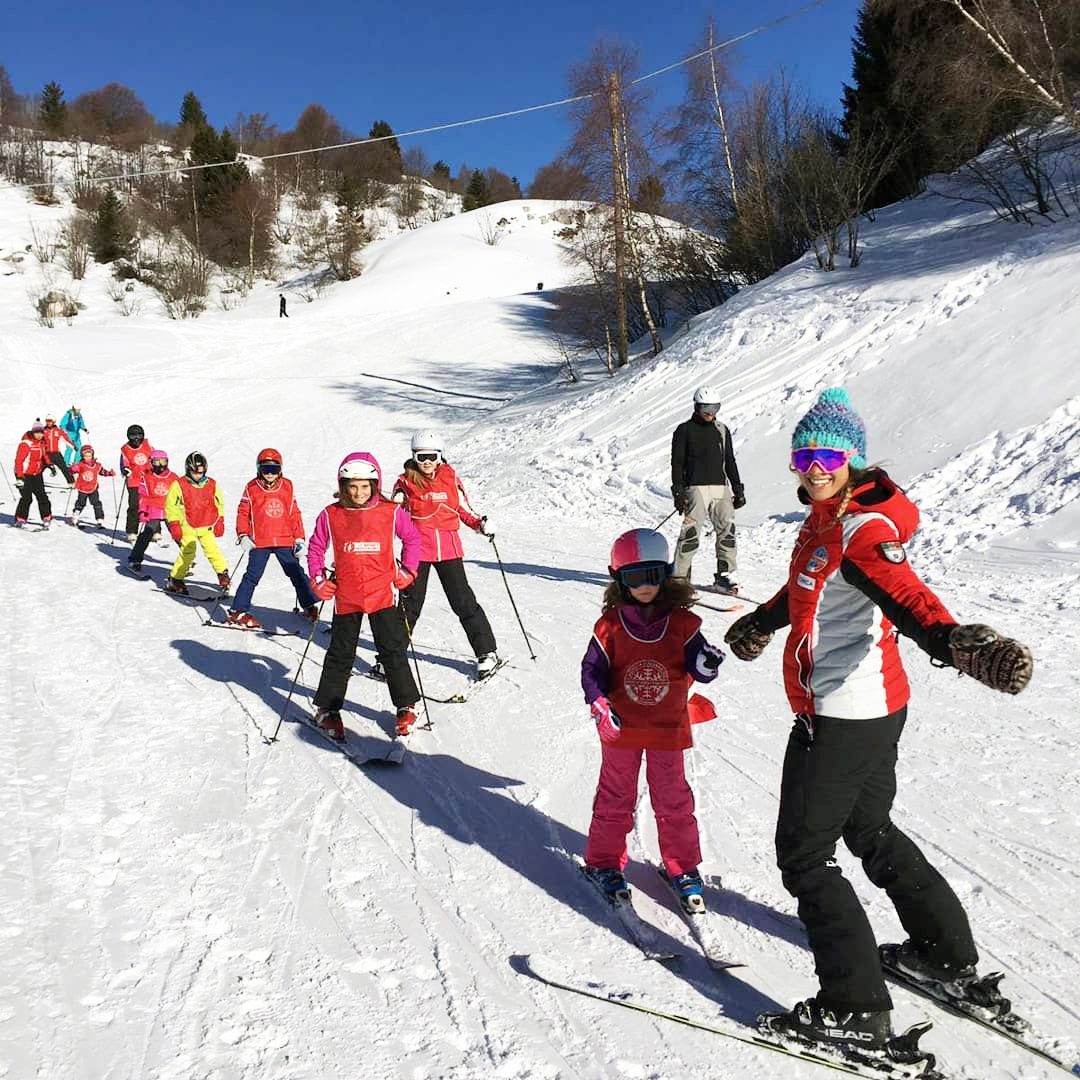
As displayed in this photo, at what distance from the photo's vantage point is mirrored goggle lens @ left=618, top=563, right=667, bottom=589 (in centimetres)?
319

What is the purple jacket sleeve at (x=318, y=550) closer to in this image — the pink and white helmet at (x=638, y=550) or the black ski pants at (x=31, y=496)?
the pink and white helmet at (x=638, y=550)

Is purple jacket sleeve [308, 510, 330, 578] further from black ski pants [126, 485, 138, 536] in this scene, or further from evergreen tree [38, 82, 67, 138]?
evergreen tree [38, 82, 67, 138]

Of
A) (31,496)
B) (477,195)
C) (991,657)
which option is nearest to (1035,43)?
(991,657)

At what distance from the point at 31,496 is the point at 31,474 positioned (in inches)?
17.1

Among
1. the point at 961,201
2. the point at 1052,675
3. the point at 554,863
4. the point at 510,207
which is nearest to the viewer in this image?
the point at 554,863

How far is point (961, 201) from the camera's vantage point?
17.8 metres

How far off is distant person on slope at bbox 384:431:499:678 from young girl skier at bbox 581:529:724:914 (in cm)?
293

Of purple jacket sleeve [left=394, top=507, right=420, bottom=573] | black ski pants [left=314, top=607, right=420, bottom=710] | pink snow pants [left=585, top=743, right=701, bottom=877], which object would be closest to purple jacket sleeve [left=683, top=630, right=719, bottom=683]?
pink snow pants [left=585, top=743, right=701, bottom=877]

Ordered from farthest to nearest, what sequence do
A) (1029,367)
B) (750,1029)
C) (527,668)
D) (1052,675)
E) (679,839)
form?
(1029,367) → (527,668) → (1052,675) → (679,839) → (750,1029)

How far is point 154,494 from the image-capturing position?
10.2 metres

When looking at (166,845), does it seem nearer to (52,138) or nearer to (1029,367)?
(1029,367)

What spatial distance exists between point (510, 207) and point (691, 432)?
5351cm

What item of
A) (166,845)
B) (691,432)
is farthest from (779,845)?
(691,432)

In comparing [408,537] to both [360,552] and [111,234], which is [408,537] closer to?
[360,552]
